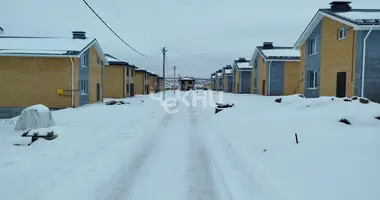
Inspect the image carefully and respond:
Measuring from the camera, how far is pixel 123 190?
575cm

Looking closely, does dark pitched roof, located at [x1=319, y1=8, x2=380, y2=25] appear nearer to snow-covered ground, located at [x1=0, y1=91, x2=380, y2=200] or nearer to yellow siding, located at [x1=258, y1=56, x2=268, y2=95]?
snow-covered ground, located at [x1=0, y1=91, x2=380, y2=200]

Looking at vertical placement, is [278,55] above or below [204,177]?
above

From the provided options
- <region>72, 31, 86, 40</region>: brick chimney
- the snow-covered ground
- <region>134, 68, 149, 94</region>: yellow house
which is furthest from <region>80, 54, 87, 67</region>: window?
<region>134, 68, 149, 94</region>: yellow house

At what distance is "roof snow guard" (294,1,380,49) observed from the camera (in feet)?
54.2

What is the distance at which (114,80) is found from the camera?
39688 millimetres

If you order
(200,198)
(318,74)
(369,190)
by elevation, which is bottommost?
(200,198)

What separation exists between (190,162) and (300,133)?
3.31 meters

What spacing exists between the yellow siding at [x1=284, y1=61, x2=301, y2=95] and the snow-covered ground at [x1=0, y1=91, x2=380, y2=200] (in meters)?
24.7

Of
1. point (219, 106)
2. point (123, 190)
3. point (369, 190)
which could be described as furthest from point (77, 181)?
point (219, 106)

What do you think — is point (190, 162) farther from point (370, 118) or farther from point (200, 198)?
point (370, 118)

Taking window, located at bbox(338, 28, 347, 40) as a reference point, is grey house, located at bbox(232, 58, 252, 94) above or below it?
below

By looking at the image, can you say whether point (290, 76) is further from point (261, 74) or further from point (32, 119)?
point (32, 119)

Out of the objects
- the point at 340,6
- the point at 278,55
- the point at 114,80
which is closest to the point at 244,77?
the point at 278,55

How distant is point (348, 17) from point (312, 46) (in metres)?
5.87
